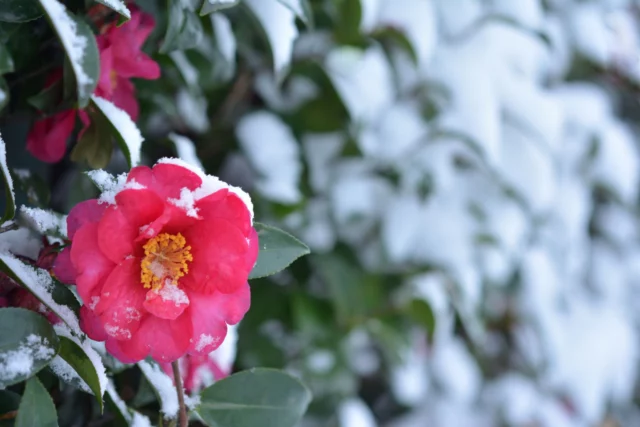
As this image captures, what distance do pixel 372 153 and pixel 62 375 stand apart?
2.14 feet

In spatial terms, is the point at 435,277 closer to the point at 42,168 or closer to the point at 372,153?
the point at 372,153

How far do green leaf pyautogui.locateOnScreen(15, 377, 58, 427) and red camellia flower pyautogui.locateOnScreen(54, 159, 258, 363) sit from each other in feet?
0.13

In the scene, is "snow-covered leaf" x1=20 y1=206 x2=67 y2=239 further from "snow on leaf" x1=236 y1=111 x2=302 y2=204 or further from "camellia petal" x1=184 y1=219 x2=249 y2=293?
"snow on leaf" x1=236 y1=111 x2=302 y2=204

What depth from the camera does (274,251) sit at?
1.45ft

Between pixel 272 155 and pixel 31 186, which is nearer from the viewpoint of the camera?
pixel 31 186

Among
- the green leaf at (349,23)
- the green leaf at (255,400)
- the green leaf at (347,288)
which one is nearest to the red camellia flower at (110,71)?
the green leaf at (255,400)

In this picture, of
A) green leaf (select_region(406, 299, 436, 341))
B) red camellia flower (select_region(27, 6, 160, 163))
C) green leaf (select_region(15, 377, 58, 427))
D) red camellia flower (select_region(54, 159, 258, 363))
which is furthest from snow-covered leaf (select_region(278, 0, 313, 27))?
green leaf (select_region(406, 299, 436, 341))

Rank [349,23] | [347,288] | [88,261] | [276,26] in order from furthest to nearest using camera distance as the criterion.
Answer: [347,288] < [349,23] < [276,26] < [88,261]

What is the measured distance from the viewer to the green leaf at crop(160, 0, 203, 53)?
499 mm

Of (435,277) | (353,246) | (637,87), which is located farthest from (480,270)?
(637,87)

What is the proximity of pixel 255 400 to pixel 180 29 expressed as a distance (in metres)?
0.27

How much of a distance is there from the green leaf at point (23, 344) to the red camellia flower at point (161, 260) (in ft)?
0.08

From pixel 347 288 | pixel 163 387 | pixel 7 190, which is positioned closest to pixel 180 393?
pixel 163 387

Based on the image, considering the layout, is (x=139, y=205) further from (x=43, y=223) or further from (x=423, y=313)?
(x=423, y=313)
